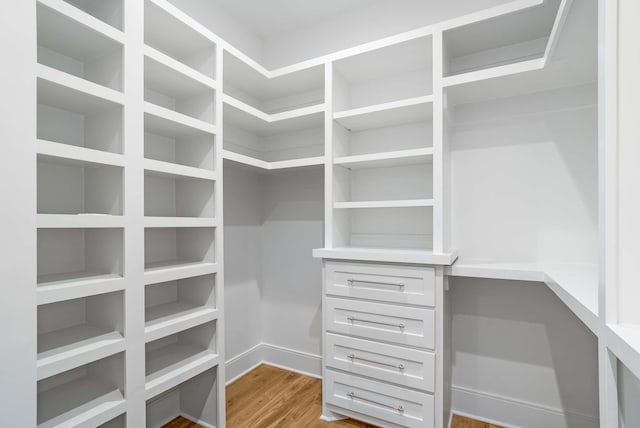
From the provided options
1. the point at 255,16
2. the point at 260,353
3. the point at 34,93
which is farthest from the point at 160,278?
the point at 255,16

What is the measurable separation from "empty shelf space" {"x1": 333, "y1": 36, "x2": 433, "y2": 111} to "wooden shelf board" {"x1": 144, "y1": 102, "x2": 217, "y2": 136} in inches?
34.1

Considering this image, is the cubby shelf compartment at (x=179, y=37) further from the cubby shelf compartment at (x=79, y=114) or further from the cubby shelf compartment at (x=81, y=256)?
the cubby shelf compartment at (x=81, y=256)

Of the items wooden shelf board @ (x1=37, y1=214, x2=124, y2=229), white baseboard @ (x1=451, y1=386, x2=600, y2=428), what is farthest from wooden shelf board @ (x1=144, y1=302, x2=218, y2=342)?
white baseboard @ (x1=451, y1=386, x2=600, y2=428)

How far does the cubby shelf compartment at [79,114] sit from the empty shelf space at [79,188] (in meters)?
0.11

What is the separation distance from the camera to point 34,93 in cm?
108

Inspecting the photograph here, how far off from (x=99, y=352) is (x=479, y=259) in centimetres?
202

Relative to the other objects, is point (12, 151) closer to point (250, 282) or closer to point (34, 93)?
point (34, 93)

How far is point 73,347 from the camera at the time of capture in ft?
4.05

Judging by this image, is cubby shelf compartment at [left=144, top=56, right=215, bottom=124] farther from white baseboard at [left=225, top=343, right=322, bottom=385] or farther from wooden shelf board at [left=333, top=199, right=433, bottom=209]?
white baseboard at [left=225, top=343, right=322, bottom=385]

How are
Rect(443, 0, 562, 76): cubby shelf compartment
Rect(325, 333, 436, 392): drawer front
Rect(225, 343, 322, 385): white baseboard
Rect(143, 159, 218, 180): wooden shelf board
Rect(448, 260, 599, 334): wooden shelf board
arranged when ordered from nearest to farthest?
Rect(448, 260, 599, 334): wooden shelf board → Rect(143, 159, 218, 180): wooden shelf board → Rect(443, 0, 562, 76): cubby shelf compartment → Rect(325, 333, 436, 392): drawer front → Rect(225, 343, 322, 385): white baseboard

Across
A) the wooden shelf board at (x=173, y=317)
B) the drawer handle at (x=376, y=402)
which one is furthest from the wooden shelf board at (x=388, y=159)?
the drawer handle at (x=376, y=402)

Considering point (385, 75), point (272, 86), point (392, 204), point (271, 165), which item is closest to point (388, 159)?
point (392, 204)

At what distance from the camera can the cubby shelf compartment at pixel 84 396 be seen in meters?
1.22

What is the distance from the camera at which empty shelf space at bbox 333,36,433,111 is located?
1.92 meters
